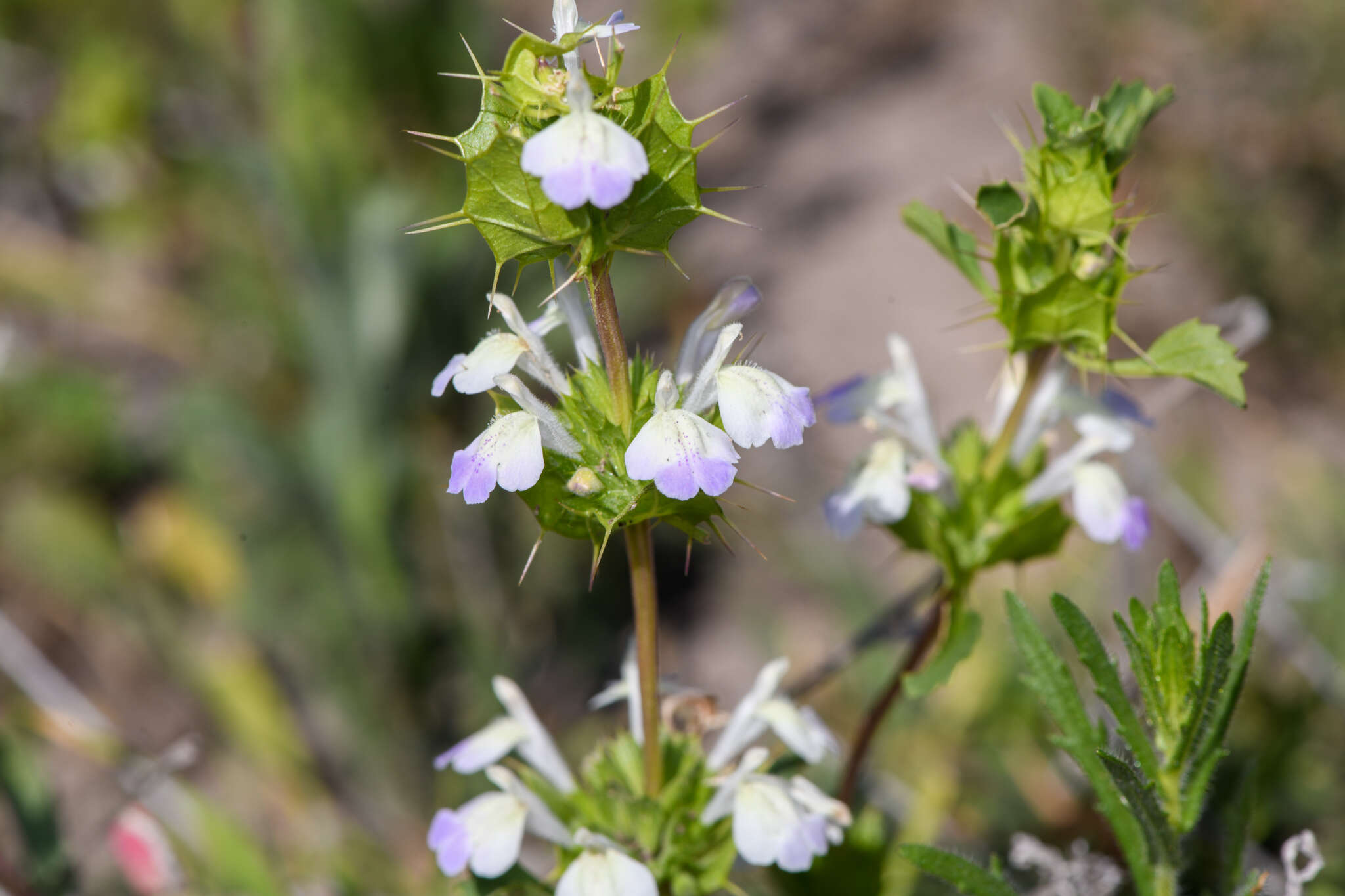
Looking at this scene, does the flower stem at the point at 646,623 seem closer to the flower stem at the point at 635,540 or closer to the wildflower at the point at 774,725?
the flower stem at the point at 635,540

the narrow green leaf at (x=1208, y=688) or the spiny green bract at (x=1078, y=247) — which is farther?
the spiny green bract at (x=1078, y=247)

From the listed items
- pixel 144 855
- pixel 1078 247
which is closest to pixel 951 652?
pixel 1078 247

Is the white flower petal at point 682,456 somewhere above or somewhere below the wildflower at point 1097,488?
above

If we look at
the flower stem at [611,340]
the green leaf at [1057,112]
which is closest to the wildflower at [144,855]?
the flower stem at [611,340]

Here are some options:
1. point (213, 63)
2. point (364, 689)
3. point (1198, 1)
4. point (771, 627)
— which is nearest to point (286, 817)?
point (364, 689)

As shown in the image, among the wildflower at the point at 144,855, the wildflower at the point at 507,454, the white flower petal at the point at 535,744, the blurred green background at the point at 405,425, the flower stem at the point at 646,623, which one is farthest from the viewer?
the blurred green background at the point at 405,425

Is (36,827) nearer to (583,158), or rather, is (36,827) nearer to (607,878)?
(607,878)
